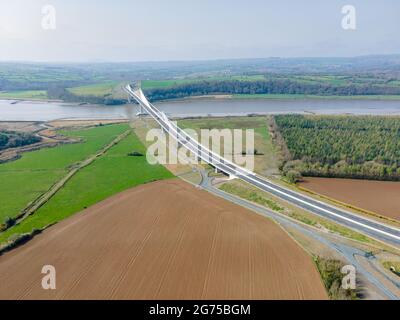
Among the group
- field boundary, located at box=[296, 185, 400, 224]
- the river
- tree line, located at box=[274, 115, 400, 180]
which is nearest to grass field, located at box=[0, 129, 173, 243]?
field boundary, located at box=[296, 185, 400, 224]

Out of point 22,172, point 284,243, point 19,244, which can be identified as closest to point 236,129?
point 22,172

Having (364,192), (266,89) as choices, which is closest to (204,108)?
(266,89)

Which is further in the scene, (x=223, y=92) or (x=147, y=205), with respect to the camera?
(x=223, y=92)

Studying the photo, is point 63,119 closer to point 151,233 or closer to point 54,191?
point 54,191

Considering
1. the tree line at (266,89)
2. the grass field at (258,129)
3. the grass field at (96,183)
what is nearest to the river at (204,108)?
the tree line at (266,89)

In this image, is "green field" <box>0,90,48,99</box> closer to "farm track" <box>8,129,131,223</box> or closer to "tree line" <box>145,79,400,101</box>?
"tree line" <box>145,79,400,101</box>
